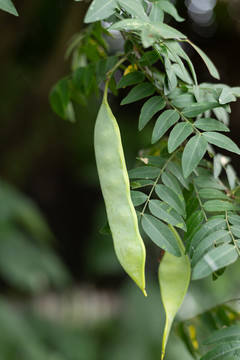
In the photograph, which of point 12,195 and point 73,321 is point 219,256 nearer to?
point 12,195

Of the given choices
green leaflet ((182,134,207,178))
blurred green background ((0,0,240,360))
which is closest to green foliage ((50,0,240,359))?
green leaflet ((182,134,207,178))

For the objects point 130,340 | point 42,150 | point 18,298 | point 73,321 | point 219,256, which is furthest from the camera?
point 42,150

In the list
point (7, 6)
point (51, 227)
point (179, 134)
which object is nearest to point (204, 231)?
point (179, 134)

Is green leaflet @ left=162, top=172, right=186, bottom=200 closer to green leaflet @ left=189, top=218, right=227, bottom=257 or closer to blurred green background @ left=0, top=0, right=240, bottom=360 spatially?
green leaflet @ left=189, top=218, right=227, bottom=257

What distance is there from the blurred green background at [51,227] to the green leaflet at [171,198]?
55.6 inches

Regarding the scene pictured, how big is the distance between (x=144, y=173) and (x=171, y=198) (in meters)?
0.05

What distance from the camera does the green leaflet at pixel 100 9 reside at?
503mm

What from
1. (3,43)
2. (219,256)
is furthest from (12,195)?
(219,256)

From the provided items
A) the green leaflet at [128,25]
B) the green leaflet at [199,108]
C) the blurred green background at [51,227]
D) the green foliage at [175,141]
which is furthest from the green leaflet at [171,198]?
the blurred green background at [51,227]

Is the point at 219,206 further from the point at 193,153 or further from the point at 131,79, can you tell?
the point at 131,79

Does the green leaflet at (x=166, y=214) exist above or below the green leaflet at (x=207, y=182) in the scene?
above

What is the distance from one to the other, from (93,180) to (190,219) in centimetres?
312

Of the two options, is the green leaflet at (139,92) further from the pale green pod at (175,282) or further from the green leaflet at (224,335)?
the green leaflet at (224,335)

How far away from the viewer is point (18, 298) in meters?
3.47
